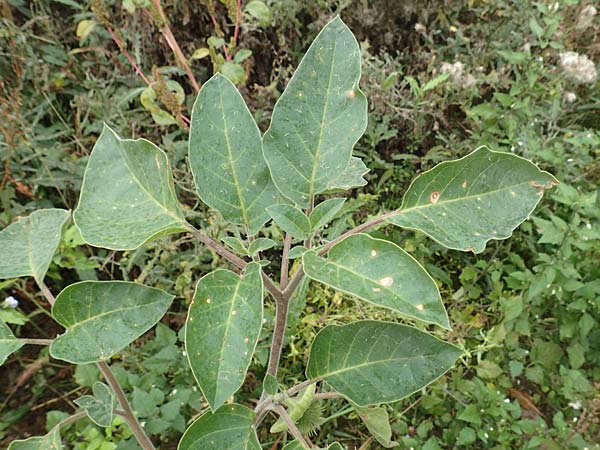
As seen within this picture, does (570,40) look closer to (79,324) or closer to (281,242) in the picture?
(281,242)

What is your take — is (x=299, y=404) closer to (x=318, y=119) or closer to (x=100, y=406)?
(x=100, y=406)

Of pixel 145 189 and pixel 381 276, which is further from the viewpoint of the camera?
pixel 145 189

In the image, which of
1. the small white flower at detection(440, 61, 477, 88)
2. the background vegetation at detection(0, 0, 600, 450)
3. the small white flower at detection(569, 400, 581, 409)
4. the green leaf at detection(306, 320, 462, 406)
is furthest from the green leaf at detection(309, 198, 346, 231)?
the small white flower at detection(440, 61, 477, 88)

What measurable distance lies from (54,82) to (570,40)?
2138 millimetres

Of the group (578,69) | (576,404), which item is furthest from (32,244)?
(578,69)

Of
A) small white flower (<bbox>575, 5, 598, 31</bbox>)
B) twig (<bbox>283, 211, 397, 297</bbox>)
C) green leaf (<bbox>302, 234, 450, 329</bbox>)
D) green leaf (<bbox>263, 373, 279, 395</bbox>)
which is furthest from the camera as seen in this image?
small white flower (<bbox>575, 5, 598, 31</bbox>)

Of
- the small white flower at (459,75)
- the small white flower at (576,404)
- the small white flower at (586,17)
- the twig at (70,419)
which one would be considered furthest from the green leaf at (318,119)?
the small white flower at (586,17)

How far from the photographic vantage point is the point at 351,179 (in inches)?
31.8

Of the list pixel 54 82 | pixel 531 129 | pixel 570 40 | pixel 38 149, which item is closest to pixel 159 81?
pixel 38 149

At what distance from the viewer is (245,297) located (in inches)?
24.7

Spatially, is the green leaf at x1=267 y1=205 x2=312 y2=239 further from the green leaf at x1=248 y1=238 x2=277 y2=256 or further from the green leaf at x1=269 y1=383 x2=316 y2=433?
the green leaf at x1=269 y1=383 x2=316 y2=433

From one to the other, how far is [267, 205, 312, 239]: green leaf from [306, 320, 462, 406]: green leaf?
0.57ft

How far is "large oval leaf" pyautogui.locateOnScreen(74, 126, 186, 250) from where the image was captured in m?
0.69

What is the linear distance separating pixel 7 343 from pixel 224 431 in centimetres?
34
